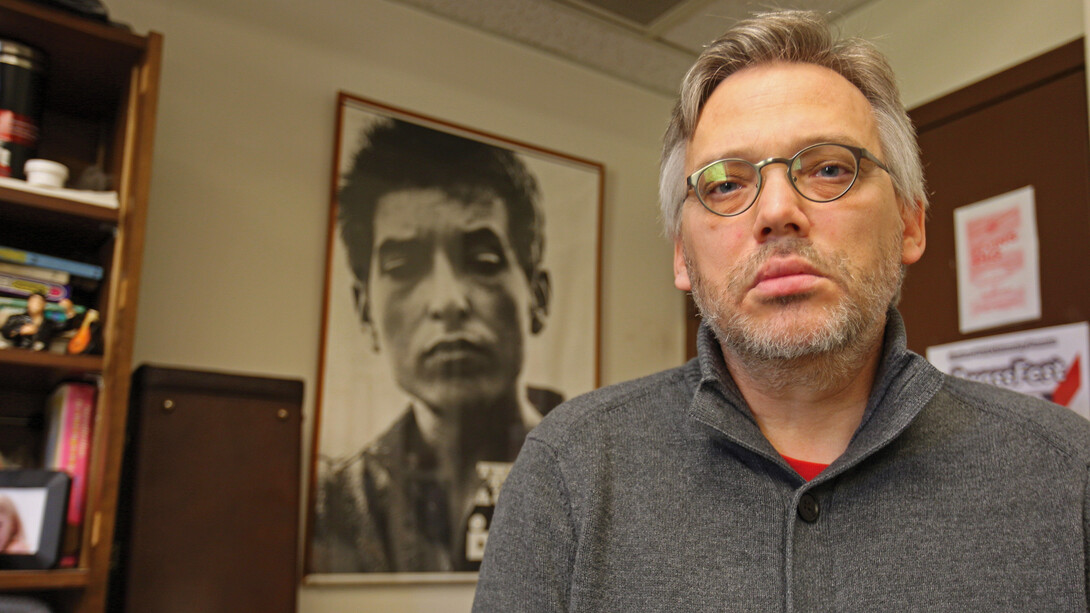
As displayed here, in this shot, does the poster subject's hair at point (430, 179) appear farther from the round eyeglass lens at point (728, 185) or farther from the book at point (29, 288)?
the round eyeglass lens at point (728, 185)

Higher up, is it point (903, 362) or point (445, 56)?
point (445, 56)

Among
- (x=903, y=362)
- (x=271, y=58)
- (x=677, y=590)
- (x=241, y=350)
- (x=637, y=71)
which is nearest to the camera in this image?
(x=677, y=590)

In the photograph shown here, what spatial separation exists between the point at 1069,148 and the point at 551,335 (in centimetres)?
162

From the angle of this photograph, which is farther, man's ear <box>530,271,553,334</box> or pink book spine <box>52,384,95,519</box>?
man's ear <box>530,271,553,334</box>

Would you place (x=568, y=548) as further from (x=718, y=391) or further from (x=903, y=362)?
(x=903, y=362)

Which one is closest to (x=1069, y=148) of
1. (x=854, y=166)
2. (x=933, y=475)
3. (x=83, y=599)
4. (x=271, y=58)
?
(x=854, y=166)

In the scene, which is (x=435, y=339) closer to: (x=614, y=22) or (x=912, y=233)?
(x=614, y=22)

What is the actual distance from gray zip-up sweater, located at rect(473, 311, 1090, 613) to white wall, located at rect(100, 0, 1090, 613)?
4.87ft

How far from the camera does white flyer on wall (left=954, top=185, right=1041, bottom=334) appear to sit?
2.17 m

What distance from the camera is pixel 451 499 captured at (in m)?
2.59

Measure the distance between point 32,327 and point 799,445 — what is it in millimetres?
1512

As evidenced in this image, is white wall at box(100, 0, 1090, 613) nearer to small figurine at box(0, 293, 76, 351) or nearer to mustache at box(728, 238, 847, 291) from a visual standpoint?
small figurine at box(0, 293, 76, 351)

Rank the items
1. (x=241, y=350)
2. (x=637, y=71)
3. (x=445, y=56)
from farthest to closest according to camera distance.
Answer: (x=637, y=71) < (x=445, y=56) < (x=241, y=350)

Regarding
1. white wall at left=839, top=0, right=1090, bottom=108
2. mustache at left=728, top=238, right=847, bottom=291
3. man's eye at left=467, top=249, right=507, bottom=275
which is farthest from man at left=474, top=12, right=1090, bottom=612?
man's eye at left=467, top=249, right=507, bottom=275
